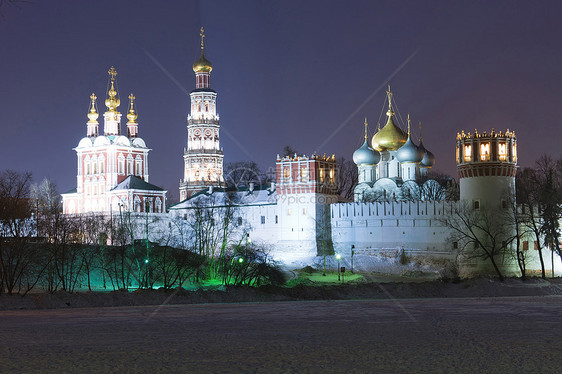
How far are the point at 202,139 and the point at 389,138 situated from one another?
2193cm

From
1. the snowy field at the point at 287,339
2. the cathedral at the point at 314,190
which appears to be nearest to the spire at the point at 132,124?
the cathedral at the point at 314,190

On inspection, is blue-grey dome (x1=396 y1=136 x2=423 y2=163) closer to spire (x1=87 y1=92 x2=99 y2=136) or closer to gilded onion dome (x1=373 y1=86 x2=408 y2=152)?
gilded onion dome (x1=373 y1=86 x2=408 y2=152)

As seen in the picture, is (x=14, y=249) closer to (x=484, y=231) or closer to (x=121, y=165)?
(x=484, y=231)

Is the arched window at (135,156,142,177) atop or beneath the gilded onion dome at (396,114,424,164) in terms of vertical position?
atop

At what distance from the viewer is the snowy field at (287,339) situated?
1507 cm

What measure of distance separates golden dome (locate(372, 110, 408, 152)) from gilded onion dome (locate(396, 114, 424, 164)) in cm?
206

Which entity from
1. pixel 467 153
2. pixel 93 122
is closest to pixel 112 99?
pixel 93 122

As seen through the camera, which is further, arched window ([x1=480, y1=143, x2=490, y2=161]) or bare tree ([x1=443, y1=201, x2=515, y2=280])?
arched window ([x1=480, y1=143, x2=490, y2=161])

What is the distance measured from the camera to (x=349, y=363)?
15.3m

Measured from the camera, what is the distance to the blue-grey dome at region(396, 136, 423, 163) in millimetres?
58938

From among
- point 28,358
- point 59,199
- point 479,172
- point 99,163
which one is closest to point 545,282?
point 479,172

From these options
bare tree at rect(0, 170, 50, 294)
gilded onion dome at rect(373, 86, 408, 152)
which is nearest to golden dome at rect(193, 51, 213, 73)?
gilded onion dome at rect(373, 86, 408, 152)

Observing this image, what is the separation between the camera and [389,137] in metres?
61.7

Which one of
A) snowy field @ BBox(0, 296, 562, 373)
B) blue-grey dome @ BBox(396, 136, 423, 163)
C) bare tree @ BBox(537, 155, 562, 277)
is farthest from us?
blue-grey dome @ BBox(396, 136, 423, 163)
